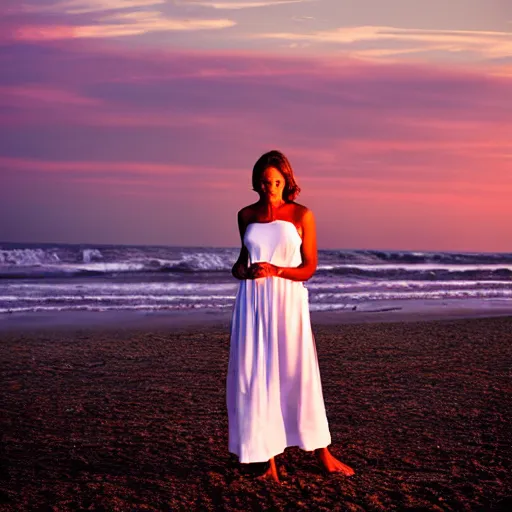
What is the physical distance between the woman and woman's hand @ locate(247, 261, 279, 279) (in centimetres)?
2

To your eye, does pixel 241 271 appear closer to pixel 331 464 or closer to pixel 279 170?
pixel 279 170

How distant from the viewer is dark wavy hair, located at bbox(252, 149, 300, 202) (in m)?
4.76

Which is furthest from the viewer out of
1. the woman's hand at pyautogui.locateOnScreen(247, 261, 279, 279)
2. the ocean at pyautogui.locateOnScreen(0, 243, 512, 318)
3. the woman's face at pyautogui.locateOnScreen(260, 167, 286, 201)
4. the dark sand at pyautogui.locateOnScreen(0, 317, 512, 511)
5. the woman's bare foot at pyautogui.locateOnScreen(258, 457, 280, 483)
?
the ocean at pyautogui.locateOnScreen(0, 243, 512, 318)

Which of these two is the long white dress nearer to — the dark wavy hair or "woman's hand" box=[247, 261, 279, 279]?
"woman's hand" box=[247, 261, 279, 279]

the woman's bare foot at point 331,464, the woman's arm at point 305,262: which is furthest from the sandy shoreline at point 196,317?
the woman's arm at point 305,262

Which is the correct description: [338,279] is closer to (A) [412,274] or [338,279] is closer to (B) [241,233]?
(A) [412,274]

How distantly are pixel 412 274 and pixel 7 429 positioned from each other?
28.9 meters

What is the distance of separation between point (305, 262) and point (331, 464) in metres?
1.44

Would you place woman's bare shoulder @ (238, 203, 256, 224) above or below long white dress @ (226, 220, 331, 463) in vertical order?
above

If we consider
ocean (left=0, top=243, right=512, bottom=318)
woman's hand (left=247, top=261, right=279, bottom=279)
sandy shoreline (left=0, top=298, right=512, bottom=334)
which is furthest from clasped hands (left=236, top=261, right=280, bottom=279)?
ocean (left=0, top=243, right=512, bottom=318)

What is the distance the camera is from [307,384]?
4.85m

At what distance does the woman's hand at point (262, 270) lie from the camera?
4645mm

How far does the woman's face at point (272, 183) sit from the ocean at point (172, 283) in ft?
40.1

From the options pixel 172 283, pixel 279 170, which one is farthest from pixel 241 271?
pixel 172 283
